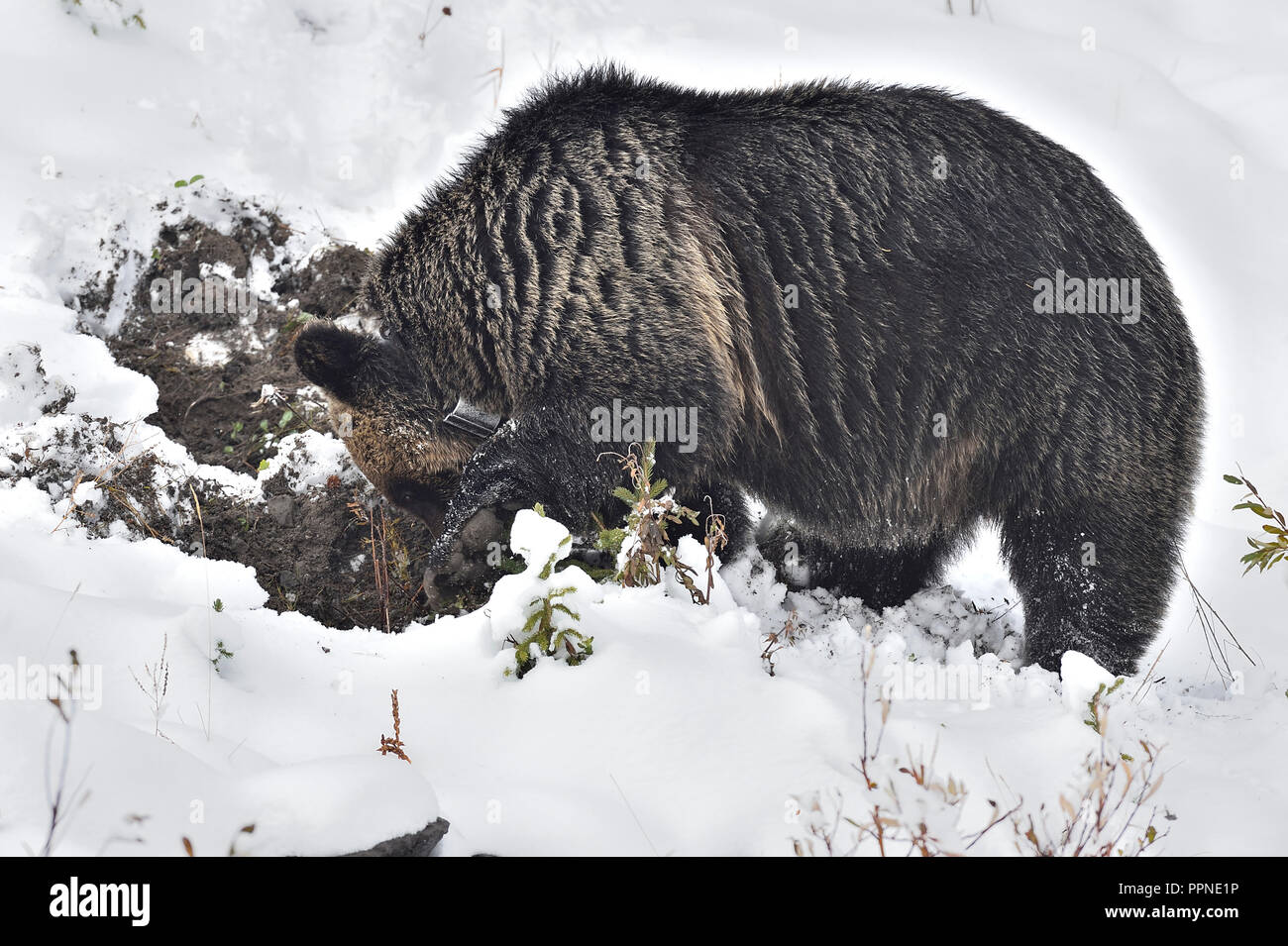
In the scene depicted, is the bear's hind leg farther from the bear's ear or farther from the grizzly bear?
the bear's ear

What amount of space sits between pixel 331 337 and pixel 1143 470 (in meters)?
3.52

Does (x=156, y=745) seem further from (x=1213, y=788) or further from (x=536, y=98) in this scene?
(x=536, y=98)

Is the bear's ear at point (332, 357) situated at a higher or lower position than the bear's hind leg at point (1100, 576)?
higher

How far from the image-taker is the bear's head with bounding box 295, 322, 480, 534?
15.1 feet

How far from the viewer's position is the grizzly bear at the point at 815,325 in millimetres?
4367

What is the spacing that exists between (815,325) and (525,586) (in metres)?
1.93

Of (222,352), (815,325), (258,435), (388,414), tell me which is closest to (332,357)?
(388,414)

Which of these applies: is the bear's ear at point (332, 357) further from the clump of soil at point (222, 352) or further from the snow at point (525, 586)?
the clump of soil at point (222, 352)

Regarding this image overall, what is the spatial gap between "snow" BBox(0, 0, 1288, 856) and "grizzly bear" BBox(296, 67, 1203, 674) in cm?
70

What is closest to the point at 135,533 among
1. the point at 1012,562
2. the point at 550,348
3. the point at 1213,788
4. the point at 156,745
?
the point at 550,348

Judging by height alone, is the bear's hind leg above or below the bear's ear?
below

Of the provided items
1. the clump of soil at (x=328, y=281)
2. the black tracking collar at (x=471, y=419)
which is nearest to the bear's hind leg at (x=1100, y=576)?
the black tracking collar at (x=471, y=419)

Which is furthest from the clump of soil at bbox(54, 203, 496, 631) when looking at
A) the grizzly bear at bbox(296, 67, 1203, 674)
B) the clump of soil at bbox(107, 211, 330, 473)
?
the grizzly bear at bbox(296, 67, 1203, 674)

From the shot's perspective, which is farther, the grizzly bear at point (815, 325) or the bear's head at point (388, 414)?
the bear's head at point (388, 414)
